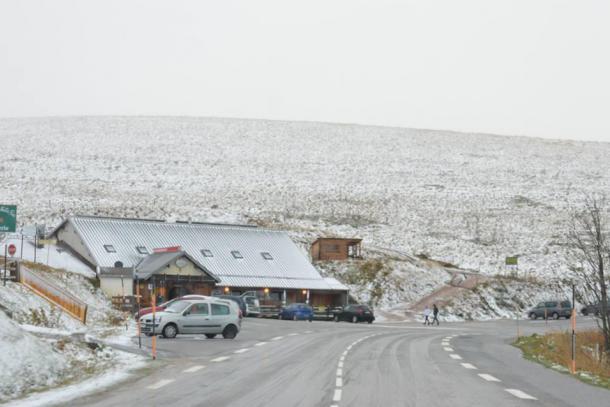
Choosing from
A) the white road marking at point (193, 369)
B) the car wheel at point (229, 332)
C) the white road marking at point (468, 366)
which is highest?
the car wheel at point (229, 332)

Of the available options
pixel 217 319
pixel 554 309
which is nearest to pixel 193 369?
pixel 217 319

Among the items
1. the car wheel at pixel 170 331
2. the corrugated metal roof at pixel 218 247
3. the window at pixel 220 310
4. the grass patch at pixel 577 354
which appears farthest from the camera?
the corrugated metal roof at pixel 218 247

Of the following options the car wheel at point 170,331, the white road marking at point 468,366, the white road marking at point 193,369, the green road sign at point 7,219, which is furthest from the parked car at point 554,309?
the white road marking at point 193,369

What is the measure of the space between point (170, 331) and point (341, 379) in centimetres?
1485

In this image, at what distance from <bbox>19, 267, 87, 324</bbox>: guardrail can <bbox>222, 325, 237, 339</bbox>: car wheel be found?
732 cm

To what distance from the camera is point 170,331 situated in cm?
3086

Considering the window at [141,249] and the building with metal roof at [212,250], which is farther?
the window at [141,249]

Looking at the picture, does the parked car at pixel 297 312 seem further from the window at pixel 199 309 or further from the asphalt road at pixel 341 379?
the asphalt road at pixel 341 379

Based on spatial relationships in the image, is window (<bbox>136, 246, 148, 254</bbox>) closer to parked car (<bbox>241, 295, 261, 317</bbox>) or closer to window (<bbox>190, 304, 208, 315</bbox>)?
parked car (<bbox>241, 295, 261, 317</bbox>)

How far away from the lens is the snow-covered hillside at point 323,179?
86.4 meters

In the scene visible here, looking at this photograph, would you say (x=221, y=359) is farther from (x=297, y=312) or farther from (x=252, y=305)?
(x=252, y=305)

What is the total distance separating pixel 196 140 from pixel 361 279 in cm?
6306

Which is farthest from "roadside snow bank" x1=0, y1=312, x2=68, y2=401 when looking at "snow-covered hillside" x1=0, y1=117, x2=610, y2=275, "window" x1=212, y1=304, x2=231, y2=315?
"snow-covered hillside" x1=0, y1=117, x2=610, y2=275

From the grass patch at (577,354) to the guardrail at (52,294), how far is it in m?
18.9
